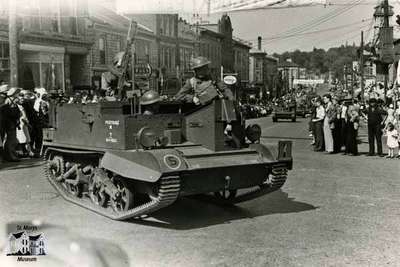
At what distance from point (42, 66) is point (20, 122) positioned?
13.8 m

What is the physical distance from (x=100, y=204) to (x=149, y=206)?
1.47 metres

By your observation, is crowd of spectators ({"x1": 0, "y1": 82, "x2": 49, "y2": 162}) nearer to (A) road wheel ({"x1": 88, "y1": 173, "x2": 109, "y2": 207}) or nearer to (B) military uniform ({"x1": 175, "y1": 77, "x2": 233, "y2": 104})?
(A) road wheel ({"x1": 88, "y1": 173, "x2": 109, "y2": 207})

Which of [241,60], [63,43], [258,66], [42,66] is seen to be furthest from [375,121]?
[258,66]

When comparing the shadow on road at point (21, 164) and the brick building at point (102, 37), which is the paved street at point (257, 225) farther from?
the brick building at point (102, 37)

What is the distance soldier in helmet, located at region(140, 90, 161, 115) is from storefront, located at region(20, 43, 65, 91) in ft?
62.3

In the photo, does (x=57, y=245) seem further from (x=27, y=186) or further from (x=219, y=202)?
(x=27, y=186)

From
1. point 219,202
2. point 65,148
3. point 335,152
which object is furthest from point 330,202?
point 335,152

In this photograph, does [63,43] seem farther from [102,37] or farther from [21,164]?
[21,164]

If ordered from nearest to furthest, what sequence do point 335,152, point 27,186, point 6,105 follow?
point 27,186 → point 6,105 → point 335,152

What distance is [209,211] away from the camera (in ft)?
28.8

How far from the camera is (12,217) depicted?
8117mm

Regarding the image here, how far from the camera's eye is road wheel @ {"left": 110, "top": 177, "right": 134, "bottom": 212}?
7820 millimetres

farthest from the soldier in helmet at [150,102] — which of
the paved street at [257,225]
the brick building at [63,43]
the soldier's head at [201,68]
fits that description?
the brick building at [63,43]

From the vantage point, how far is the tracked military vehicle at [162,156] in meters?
7.31
